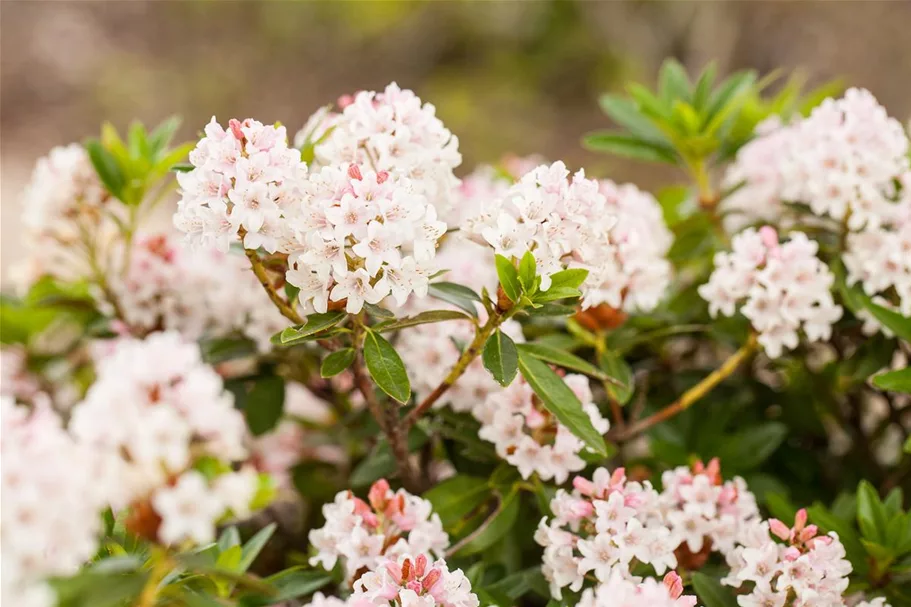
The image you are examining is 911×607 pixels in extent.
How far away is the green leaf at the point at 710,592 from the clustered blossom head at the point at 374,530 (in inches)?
9.9

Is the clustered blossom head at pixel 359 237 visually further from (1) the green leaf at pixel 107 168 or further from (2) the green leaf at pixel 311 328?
(1) the green leaf at pixel 107 168

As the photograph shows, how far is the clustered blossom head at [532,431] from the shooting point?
37.0 inches

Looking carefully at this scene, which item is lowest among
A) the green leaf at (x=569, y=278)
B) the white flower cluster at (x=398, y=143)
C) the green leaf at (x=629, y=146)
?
the green leaf at (x=569, y=278)

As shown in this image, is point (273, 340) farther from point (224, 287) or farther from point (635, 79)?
point (635, 79)

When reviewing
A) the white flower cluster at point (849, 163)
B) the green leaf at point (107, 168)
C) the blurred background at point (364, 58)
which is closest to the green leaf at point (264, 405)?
the green leaf at point (107, 168)

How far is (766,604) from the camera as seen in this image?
2.75ft

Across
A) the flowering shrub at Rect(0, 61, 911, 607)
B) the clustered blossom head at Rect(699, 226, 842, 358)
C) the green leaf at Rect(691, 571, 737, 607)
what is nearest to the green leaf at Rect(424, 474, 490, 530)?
the flowering shrub at Rect(0, 61, 911, 607)

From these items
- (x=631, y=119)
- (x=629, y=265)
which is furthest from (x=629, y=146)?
(x=629, y=265)

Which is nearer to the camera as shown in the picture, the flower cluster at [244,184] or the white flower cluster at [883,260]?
the flower cluster at [244,184]

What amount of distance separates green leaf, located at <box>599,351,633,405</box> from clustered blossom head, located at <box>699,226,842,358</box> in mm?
130

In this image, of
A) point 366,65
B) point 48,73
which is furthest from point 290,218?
point 48,73

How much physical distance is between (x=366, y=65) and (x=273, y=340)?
436 centimetres

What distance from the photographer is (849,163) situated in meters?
1.09

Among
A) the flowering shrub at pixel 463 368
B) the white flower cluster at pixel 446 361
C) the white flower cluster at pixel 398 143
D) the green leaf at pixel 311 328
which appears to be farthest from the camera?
the white flower cluster at pixel 446 361
